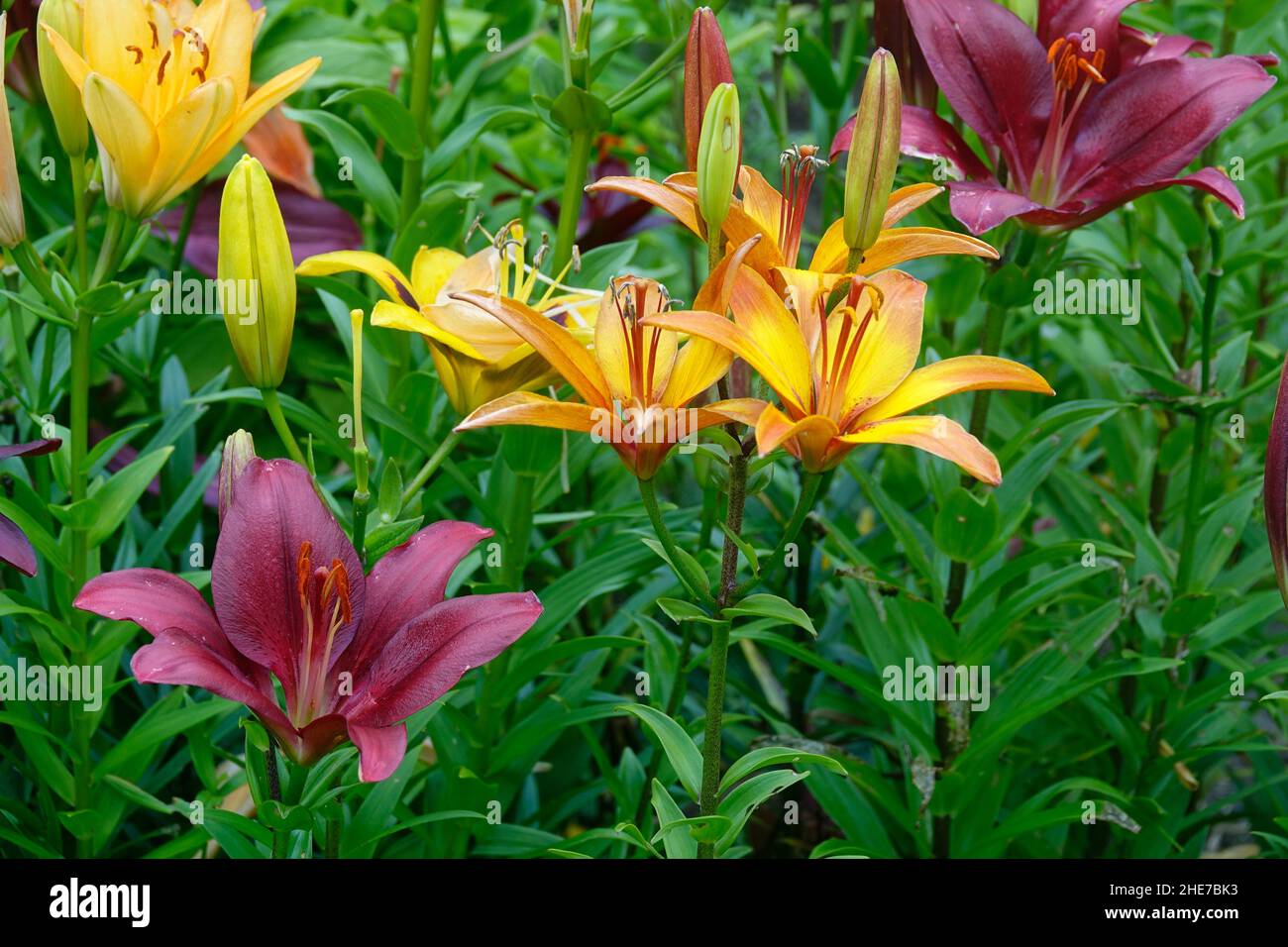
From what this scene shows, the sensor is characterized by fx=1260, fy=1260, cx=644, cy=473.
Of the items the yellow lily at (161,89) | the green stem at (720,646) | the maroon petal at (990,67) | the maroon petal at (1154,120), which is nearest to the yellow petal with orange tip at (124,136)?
the yellow lily at (161,89)

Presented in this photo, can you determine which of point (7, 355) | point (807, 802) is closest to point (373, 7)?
point (7, 355)

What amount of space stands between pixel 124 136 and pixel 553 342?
329mm

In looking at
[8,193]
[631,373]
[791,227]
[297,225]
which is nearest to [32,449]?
[8,193]

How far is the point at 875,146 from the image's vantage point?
0.70 meters

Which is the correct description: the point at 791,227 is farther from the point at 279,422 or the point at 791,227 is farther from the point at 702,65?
the point at 279,422

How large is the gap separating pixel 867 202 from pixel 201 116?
17.2 inches

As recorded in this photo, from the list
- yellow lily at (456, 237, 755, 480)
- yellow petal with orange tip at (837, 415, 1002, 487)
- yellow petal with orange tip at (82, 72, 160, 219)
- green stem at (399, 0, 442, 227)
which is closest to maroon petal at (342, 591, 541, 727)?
yellow lily at (456, 237, 755, 480)

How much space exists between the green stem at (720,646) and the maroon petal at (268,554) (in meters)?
0.22

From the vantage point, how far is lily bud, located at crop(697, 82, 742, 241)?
684 millimetres

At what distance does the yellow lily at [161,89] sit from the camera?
800mm

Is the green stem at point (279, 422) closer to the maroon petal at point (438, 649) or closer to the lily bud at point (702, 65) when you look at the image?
the maroon petal at point (438, 649)

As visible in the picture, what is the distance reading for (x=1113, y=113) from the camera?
0.95 metres

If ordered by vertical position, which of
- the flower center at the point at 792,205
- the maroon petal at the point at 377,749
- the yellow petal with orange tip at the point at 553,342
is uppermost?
the flower center at the point at 792,205
